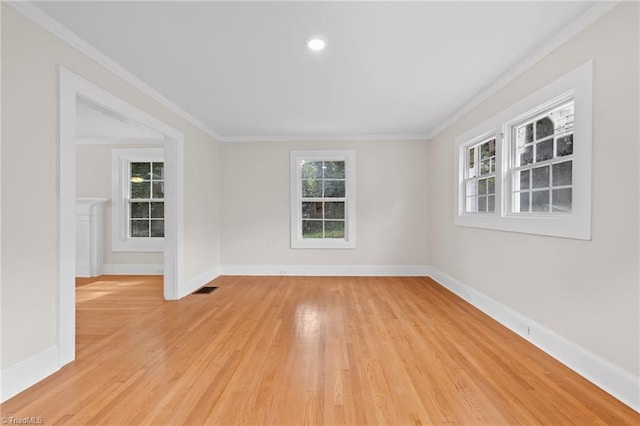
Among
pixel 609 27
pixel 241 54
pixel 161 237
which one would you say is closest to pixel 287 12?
pixel 241 54

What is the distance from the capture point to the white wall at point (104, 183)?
18.8 feet

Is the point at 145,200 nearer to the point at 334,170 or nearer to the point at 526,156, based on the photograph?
the point at 334,170

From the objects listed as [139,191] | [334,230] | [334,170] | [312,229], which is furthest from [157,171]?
[334,230]

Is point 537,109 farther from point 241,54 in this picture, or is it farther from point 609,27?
point 241,54

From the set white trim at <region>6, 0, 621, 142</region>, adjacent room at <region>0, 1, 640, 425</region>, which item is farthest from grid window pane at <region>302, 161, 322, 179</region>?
white trim at <region>6, 0, 621, 142</region>

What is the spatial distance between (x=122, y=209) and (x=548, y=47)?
6578 mm

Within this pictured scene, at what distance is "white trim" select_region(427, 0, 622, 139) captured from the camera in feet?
6.65

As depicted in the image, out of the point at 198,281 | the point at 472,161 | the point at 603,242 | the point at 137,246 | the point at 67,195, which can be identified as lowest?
the point at 198,281

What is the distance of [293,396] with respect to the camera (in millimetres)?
1920

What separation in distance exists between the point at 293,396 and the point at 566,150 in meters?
2.78

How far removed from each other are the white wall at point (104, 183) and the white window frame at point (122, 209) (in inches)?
3.1

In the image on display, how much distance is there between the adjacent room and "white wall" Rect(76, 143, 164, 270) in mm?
1277

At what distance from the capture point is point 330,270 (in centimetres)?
555

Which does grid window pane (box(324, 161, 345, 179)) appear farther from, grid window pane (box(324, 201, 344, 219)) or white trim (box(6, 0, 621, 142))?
white trim (box(6, 0, 621, 142))
